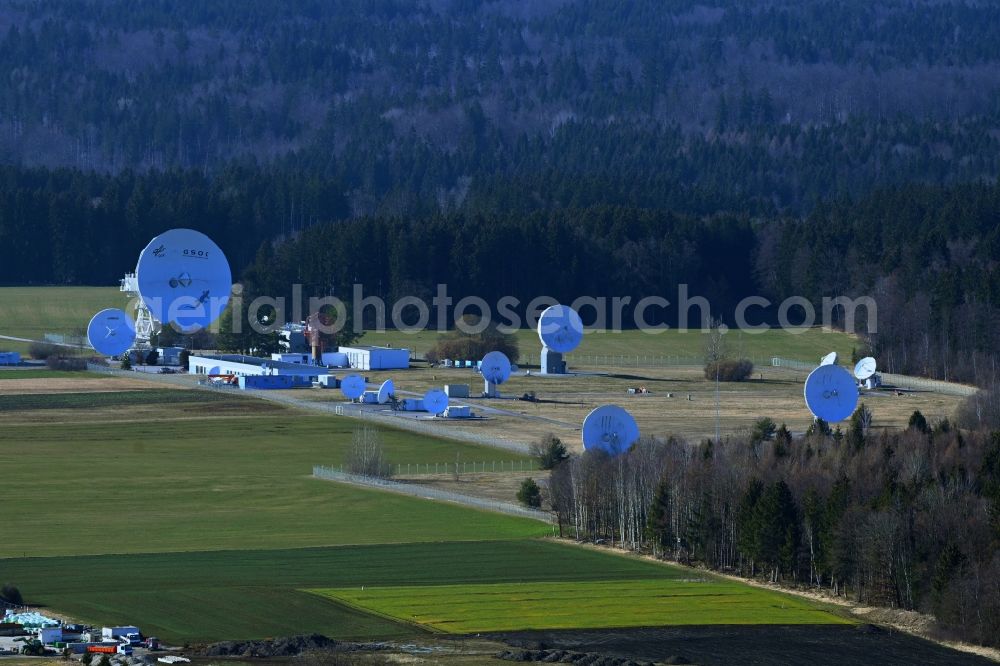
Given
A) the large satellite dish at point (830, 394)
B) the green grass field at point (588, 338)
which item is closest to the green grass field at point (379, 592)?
the large satellite dish at point (830, 394)

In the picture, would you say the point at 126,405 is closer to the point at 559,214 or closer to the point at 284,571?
the point at 284,571

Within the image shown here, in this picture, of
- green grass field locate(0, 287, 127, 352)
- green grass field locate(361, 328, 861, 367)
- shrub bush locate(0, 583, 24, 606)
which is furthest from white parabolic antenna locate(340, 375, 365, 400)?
shrub bush locate(0, 583, 24, 606)

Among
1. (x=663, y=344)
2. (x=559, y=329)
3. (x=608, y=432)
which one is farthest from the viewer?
(x=663, y=344)

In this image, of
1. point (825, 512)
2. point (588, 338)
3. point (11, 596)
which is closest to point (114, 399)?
point (11, 596)

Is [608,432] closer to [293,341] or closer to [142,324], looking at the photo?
→ [142,324]

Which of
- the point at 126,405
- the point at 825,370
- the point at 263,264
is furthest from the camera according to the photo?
the point at 263,264

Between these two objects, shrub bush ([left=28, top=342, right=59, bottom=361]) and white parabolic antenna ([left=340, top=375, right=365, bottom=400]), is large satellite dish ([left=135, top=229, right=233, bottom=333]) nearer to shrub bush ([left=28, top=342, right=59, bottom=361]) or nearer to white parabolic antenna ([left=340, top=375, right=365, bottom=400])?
white parabolic antenna ([left=340, top=375, right=365, bottom=400])

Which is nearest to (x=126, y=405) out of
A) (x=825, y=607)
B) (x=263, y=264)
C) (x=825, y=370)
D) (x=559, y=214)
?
(x=825, y=370)
